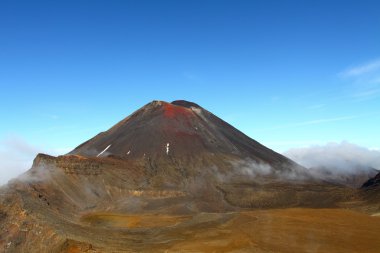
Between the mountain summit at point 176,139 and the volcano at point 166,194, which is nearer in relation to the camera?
the volcano at point 166,194

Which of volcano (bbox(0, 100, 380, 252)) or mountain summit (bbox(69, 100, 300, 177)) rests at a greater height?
mountain summit (bbox(69, 100, 300, 177))

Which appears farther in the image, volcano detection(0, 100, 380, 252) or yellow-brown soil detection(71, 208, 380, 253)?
volcano detection(0, 100, 380, 252)

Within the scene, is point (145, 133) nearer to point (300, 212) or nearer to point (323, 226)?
point (300, 212)

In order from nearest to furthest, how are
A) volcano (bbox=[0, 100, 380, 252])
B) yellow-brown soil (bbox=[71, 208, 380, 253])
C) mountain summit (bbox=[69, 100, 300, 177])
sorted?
yellow-brown soil (bbox=[71, 208, 380, 253])
volcano (bbox=[0, 100, 380, 252])
mountain summit (bbox=[69, 100, 300, 177])

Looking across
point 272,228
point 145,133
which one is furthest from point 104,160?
point 272,228

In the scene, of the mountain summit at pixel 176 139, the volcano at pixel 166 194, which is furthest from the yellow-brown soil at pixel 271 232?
the mountain summit at pixel 176 139

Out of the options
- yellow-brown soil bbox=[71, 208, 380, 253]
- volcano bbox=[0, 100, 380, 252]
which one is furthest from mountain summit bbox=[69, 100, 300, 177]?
yellow-brown soil bbox=[71, 208, 380, 253]

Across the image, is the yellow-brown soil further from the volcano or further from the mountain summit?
the mountain summit

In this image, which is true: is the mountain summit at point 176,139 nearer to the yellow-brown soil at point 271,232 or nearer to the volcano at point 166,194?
the volcano at point 166,194
